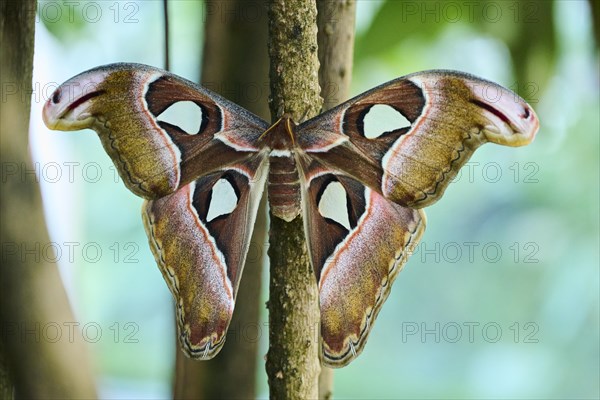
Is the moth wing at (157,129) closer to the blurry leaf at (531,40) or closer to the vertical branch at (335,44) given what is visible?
the vertical branch at (335,44)

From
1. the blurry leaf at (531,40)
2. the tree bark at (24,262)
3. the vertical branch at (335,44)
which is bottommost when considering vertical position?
the tree bark at (24,262)

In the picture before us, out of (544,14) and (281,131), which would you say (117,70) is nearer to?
(281,131)

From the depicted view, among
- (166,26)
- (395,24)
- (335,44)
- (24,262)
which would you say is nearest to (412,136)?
(335,44)

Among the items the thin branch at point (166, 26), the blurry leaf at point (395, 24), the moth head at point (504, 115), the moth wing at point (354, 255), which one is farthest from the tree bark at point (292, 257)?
the blurry leaf at point (395, 24)

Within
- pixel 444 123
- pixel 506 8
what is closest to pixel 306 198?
pixel 444 123

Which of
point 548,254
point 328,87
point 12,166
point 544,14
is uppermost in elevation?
point 544,14

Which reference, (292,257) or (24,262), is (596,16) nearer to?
(292,257)
